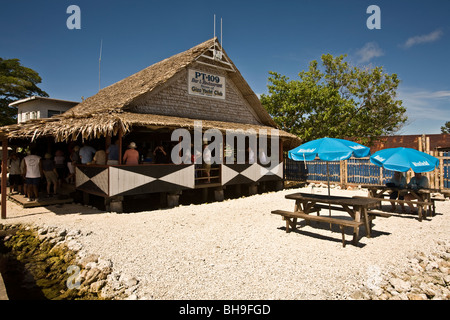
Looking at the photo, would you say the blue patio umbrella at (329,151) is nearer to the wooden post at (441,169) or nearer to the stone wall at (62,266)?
the stone wall at (62,266)

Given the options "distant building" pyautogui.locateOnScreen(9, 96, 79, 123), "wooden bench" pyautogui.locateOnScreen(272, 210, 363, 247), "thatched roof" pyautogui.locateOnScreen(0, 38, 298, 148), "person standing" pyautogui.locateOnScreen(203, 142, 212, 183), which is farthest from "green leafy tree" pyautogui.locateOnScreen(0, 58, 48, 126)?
"wooden bench" pyautogui.locateOnScreen(272, 210, 363, 247)

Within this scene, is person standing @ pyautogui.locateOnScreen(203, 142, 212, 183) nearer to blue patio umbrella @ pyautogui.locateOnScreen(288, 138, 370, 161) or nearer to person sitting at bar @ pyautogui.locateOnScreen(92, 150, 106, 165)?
person sitting at bar @ pyautogui.locateOnScreen(92, 150, 106, 165)

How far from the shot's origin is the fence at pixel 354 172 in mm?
11727

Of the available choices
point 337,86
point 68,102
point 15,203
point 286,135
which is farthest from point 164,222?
point 337,86

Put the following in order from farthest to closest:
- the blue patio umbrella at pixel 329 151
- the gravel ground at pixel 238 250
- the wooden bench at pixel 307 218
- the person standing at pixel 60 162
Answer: the person standing at pixel 60 162 < the blue patio umbrella at pixel 329 151 < the wooden bench at pixel 307 218 < the gravel ground at pixel 238 250

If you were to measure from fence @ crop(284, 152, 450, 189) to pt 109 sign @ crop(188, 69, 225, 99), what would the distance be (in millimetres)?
6977

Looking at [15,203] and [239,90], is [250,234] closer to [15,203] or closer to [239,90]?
[15,203]

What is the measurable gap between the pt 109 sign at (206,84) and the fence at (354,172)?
6.98 m

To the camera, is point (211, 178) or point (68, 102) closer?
point (211, 178)

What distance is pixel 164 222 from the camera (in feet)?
25.4

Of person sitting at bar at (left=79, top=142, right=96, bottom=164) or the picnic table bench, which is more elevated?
person sitting at bar at (left=79, top=142, right=96, bottom=164)

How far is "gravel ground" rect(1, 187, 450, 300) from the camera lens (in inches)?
158

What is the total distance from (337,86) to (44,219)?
24.2m

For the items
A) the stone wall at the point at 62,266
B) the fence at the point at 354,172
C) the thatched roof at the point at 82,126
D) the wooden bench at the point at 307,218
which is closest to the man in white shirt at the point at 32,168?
the thatched roof at the point at 82,126
